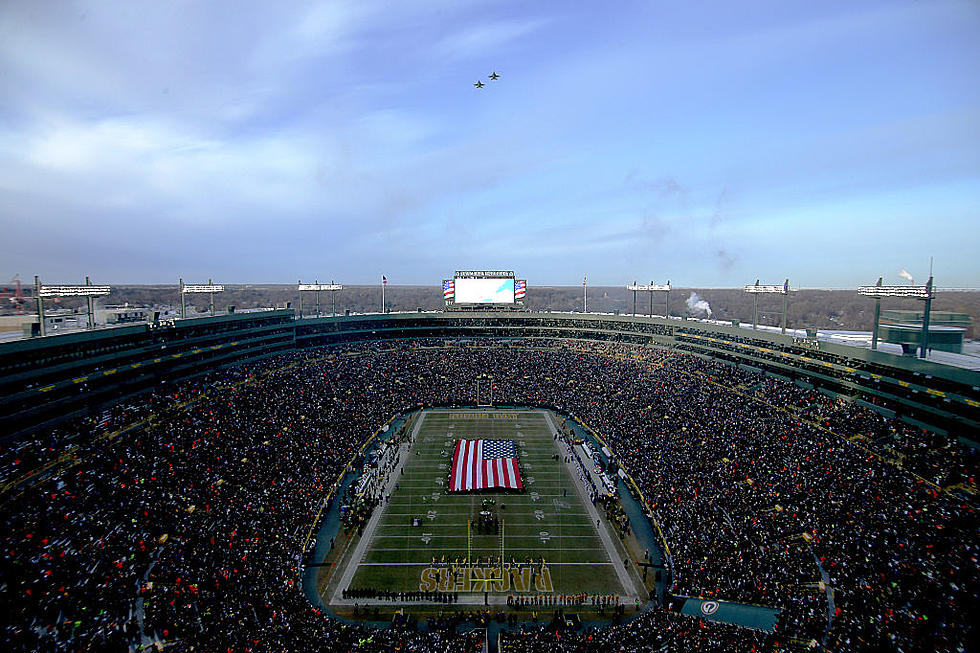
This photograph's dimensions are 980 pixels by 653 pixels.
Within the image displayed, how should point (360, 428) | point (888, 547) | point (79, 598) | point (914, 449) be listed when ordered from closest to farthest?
point (79, 598) < point (888, 547) < point (914, 449) < point (360, 428)

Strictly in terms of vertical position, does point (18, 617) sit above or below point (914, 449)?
below

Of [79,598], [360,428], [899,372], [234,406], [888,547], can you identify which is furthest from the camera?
[360,428]

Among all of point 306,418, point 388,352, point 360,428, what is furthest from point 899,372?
point 388,352

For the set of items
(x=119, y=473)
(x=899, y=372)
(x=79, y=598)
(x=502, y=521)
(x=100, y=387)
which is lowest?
(x=502, y=521)

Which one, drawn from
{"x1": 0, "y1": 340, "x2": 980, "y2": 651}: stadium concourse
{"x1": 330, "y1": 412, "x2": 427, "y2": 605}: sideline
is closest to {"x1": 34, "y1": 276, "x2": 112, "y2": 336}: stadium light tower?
{"x1": 0, "y1": 340, "x2": 980, "y2": 651}: stadium concourse

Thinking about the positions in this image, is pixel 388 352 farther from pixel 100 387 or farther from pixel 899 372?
pixel 899 372

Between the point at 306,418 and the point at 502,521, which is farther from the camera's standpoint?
the point at 306,418

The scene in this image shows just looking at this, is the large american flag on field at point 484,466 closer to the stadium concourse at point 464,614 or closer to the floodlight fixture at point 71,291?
the stadium concourse at point 464,614
